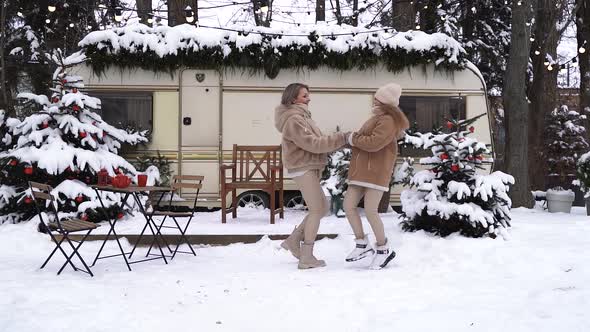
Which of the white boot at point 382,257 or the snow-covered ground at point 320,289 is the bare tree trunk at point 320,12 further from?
the white boot at point 382,257

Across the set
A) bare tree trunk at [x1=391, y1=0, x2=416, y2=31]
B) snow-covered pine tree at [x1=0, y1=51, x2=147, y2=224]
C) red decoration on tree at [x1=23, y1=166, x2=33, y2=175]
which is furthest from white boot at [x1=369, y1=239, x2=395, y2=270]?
bare tree trunk at [x1=391, y1=0, x2=416, y2=31]

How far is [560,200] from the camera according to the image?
9.16 metres

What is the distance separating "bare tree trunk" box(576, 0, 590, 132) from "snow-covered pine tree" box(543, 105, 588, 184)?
17.5 inches

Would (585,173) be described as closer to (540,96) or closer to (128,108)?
(540,96)

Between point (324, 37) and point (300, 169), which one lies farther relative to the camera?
point (324, 37)

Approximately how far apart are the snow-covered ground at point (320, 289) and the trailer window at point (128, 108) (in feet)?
8.79

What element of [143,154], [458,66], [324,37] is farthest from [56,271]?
[458,66]

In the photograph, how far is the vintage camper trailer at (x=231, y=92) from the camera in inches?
340

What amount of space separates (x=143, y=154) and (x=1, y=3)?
5.76 m

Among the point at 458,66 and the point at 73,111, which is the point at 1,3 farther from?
the point at 458,66

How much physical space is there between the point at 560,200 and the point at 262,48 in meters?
5.14

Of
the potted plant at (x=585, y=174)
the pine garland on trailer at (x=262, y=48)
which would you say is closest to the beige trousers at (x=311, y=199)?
the pine garland on trailer at (x=262, y=48)

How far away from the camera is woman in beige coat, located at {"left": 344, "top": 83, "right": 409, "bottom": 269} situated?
5066 millimetres

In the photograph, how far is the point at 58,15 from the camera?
14891 millimetres
